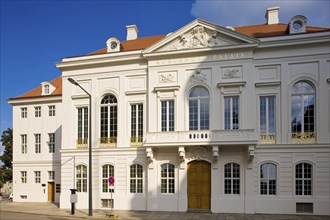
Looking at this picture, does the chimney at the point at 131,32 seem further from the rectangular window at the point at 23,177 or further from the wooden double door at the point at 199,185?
the rectangular window at the point at 23,177

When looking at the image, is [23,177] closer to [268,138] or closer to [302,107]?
[268,138]

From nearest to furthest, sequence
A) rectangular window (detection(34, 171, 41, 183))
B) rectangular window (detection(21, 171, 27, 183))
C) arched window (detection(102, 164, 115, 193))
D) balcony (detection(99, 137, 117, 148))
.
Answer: arched window (detection(102, 164, 115, 193)), balcony (detection(99, 137, 117, 148)), rectangular window (detection(34, 171, 41, 183)), rectangular window (detection(21, 171, 27, 183))

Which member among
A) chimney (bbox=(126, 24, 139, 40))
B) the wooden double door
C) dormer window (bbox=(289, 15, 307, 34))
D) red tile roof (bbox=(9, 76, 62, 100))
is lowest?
the wooden double door

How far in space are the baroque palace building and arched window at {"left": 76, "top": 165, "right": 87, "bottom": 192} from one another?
0.24 ft

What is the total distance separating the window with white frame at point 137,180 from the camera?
22516mm

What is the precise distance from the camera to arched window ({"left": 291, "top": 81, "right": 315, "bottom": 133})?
20.4 metres

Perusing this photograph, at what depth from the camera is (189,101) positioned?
2209cm

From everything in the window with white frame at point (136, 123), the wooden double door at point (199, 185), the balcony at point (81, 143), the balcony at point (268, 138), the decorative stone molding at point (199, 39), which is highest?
the decorative stone molding at point (199, 39)

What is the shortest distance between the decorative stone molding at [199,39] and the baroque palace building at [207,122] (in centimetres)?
7

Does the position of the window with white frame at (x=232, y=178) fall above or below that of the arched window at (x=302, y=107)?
below

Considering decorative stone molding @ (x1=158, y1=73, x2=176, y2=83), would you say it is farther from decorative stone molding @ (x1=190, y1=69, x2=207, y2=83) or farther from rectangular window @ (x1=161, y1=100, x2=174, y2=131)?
rectangular window @ (x1=161, y1=100, x2=174, y2=131)

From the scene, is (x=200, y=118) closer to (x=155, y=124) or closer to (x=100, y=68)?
(x=155, y=124)

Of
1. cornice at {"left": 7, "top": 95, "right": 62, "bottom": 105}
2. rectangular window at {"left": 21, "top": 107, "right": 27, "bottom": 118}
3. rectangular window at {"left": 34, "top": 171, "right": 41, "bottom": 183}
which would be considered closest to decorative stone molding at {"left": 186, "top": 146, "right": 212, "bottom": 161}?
cornice at {"left": 7, "top": 95, "right": 62, "bottom": 105}

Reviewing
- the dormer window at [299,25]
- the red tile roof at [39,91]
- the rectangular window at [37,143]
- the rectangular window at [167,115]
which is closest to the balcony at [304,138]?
the dormer window at [299,25]
